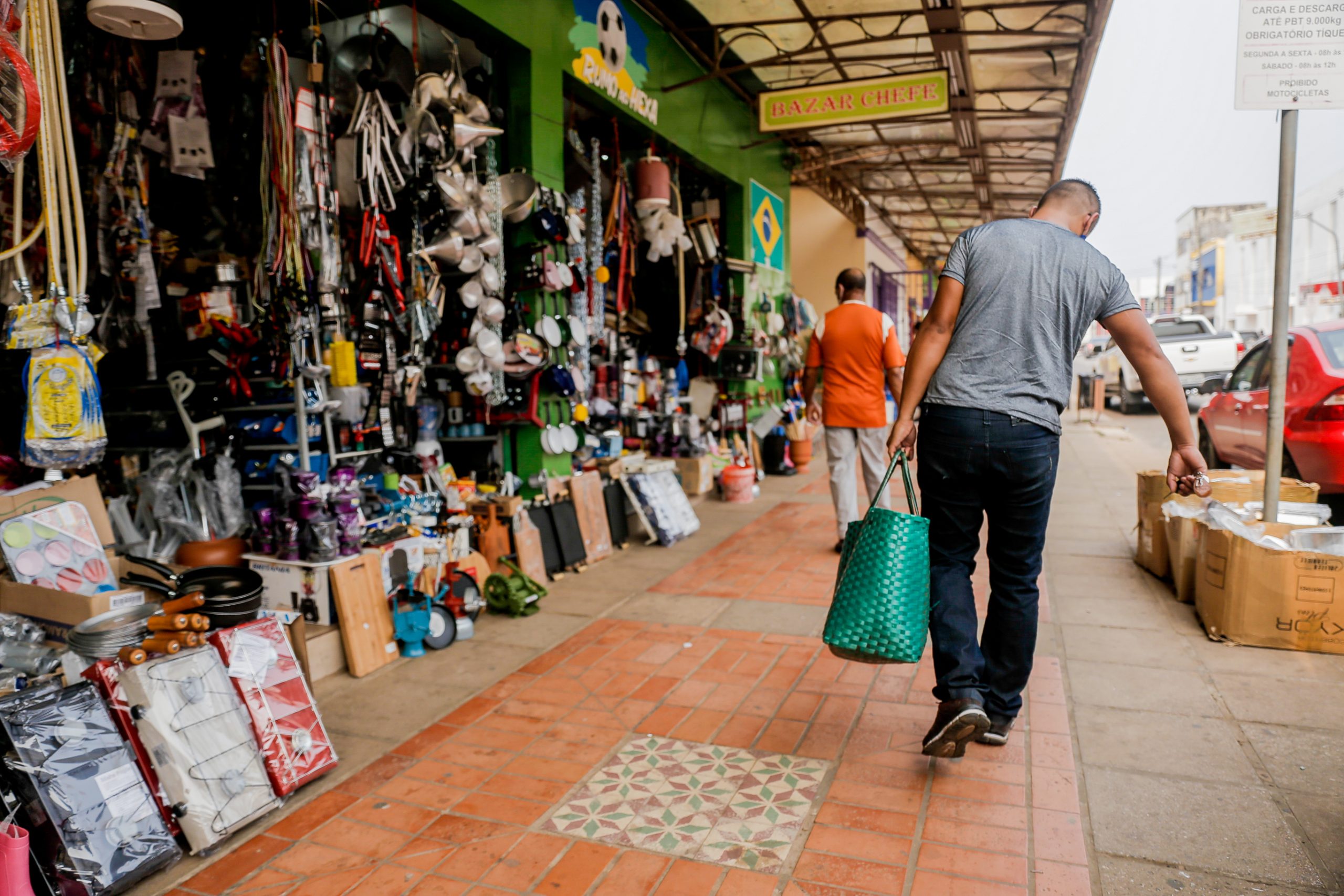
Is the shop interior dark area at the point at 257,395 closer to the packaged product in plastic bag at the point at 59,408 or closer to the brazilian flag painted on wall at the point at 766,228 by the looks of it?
the packaged product in plastic bag at the point at 59,408

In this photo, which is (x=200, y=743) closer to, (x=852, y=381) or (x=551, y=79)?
(x=852, y=381)

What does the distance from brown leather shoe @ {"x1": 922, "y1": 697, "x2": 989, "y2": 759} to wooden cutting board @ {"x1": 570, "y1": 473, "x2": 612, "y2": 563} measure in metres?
3.55

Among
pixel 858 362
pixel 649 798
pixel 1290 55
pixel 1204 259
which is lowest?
pixel 649 798

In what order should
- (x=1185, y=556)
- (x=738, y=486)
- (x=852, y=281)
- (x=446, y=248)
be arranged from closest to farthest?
(x=1185, y=556), (x=446, y=248), (x=852, y=281), (x=738, y=486)

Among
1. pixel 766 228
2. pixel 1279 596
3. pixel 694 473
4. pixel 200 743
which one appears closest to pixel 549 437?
pixel 694 473

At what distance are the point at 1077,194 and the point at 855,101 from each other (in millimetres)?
4936

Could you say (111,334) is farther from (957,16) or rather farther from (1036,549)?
(957,16)

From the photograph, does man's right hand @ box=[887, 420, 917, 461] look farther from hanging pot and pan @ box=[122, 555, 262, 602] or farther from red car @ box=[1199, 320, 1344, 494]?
red car @ box=[1199, 320, 1344, 494]

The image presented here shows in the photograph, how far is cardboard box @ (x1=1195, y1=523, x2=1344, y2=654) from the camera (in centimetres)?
376

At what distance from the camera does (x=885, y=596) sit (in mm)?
2461

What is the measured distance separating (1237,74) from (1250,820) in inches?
131

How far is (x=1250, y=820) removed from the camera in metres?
2.50

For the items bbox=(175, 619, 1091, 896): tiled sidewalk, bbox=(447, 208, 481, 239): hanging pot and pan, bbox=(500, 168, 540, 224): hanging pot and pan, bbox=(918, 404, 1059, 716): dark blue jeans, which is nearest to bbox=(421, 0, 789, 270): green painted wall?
bbox=(500, 168, 540, 224): hanging pot and pan

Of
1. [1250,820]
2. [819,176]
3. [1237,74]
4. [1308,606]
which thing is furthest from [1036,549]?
[819,176]
